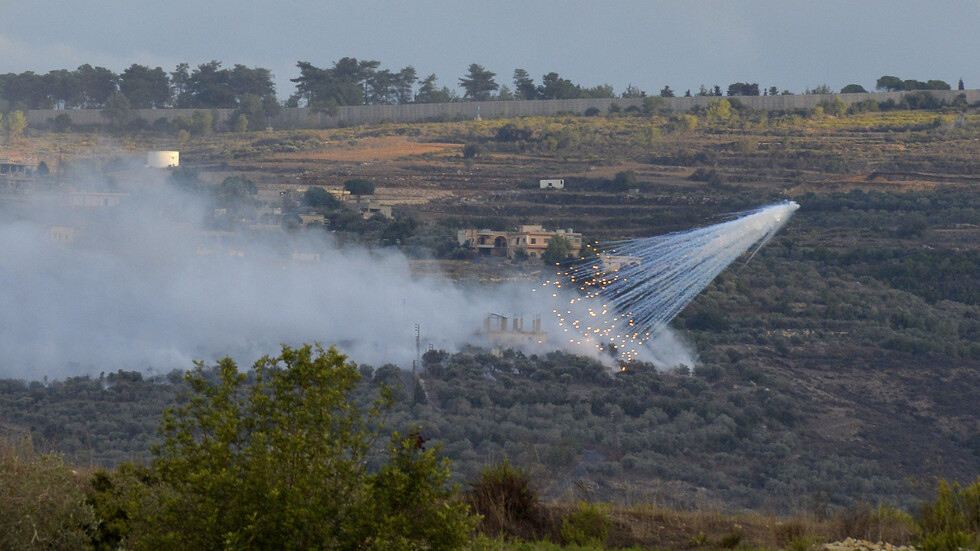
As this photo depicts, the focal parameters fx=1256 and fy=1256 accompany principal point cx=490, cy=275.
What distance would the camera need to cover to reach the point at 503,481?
10.8 metres

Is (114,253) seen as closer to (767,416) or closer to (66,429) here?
(66,429)

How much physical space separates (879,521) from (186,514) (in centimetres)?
595

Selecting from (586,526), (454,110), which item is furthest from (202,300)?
(454,110)

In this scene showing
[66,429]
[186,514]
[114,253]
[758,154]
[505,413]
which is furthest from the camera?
[758,154]

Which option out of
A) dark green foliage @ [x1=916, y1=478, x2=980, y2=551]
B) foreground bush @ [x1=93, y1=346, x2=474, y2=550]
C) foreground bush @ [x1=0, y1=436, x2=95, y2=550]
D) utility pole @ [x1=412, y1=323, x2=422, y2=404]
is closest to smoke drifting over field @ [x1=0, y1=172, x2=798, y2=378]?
utility pole @ [x1=412, y1=323, x2=422, y2=404]

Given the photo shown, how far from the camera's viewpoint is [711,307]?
117 feet

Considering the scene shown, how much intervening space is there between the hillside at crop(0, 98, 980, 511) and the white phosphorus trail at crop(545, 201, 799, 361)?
3.00ft

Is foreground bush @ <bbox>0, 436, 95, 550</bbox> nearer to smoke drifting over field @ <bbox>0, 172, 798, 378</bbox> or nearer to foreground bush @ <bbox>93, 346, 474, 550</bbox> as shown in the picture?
foreground bush @ <bbox>93, 346, 474, 550</bbox>

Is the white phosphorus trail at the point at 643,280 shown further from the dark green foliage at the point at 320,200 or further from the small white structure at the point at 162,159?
the small white structure at the point at 162,159

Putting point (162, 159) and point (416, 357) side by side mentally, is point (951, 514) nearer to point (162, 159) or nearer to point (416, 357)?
point (416, 357)

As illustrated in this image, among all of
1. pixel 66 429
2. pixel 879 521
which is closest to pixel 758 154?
pixel 66 429

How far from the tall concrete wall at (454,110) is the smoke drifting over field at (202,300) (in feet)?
89.4

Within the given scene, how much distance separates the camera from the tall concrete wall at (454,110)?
2579 inches

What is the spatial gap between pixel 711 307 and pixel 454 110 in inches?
1408
